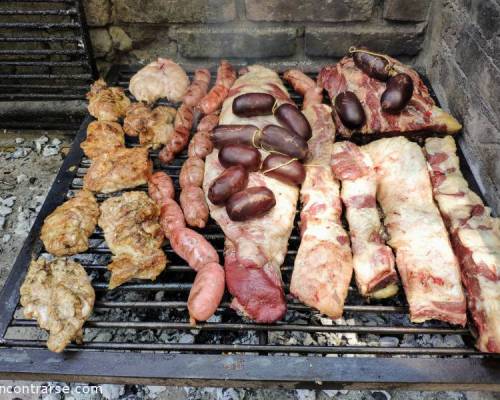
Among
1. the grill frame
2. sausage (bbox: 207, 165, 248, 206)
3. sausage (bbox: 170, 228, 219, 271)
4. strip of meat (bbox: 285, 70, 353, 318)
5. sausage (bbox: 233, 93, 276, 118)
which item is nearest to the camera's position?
the grill frame

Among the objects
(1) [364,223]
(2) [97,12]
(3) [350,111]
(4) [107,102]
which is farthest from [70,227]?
(2) [97,12]

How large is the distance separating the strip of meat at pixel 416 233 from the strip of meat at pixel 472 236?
0.08 m

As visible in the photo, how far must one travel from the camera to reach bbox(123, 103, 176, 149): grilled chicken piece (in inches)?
149

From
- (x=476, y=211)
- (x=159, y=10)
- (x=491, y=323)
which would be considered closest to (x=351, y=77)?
(x=476, y=211)

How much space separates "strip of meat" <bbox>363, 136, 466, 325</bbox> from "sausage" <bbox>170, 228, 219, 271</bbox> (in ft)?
3.95

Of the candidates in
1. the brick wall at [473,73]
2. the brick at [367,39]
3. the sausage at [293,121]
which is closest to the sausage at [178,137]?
the sausage at [293,121]

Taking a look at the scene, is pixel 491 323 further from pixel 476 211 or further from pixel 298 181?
pixel 298 181

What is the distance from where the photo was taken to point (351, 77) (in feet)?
13.1

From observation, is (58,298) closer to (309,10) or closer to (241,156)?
(241,156)

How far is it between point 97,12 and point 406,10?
9.65ft

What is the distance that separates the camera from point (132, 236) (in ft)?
9.93

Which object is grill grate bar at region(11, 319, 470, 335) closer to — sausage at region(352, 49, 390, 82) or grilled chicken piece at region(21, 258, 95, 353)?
grilled chicken piece at region(21, 258, 95, 353)

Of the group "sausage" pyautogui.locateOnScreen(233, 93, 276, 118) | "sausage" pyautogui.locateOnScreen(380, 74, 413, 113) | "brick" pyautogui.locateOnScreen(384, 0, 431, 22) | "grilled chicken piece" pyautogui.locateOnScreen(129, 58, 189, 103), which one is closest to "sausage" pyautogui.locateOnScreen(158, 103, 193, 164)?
"grilled chicken piece" pyautogui.locateOnScreen(129, 58, 189, 103)

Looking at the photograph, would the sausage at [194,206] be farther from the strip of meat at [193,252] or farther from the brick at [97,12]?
the brick at [97,12]
